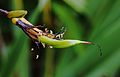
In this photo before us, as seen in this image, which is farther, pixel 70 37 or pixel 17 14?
pixel 70 37

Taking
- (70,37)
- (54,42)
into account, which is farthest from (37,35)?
(70,37)

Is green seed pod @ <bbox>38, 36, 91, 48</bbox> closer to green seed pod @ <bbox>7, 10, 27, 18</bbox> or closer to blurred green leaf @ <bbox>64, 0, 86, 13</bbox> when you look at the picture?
green seed pod @ <bbox>7, 10, 27, 18</bbox>

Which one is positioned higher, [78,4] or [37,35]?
[78,4]

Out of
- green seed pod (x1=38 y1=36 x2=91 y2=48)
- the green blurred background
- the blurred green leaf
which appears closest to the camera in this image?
green seed pod (x1=38 y1=36 x2=91 y2=48)

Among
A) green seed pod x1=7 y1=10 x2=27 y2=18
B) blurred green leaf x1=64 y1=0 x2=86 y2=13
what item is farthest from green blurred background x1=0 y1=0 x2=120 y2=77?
green seed pod x1=7 y1=10 x2=27 y2=18

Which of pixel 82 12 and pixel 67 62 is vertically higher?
pixel 82 12

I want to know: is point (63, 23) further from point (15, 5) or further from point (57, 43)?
point (57, 43)

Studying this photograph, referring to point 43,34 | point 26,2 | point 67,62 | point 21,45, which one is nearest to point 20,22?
point 43,34

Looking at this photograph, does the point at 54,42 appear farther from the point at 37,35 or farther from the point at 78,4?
the point at 78,4
